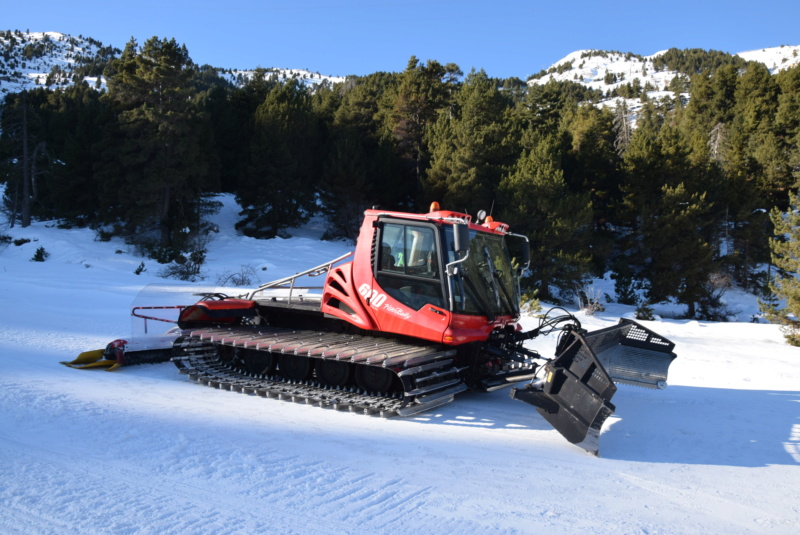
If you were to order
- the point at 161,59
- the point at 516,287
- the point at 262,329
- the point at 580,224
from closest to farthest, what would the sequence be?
the point at 516,287
the point at 262,329
the point at 580,224
the point at 161,59

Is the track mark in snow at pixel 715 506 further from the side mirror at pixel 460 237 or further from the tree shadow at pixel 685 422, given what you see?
the side mirror at pixel 460 237

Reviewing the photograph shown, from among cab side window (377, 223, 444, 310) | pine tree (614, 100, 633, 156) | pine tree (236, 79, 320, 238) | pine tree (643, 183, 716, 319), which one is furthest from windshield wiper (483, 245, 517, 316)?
pine tree (614, 100, 633, 156)

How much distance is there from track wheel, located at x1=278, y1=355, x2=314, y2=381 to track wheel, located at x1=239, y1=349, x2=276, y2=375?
14 cm

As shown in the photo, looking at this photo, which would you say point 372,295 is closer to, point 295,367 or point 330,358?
point 330,358

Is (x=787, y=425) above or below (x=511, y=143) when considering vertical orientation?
below

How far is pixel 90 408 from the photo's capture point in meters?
5.72

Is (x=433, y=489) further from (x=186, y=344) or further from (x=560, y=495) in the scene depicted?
(x=186, y=344)

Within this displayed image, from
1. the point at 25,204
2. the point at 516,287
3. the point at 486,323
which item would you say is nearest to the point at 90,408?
the point at 486,323

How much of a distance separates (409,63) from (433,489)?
3597 cm

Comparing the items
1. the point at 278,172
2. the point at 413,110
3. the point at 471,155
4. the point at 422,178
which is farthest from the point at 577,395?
the point at 413,110

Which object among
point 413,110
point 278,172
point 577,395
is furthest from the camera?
point 413,110

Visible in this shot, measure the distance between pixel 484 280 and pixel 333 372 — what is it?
88.0 inches

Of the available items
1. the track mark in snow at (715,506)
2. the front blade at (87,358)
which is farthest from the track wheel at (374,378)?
the front blade at (87,358)

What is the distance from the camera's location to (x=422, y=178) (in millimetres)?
32250
